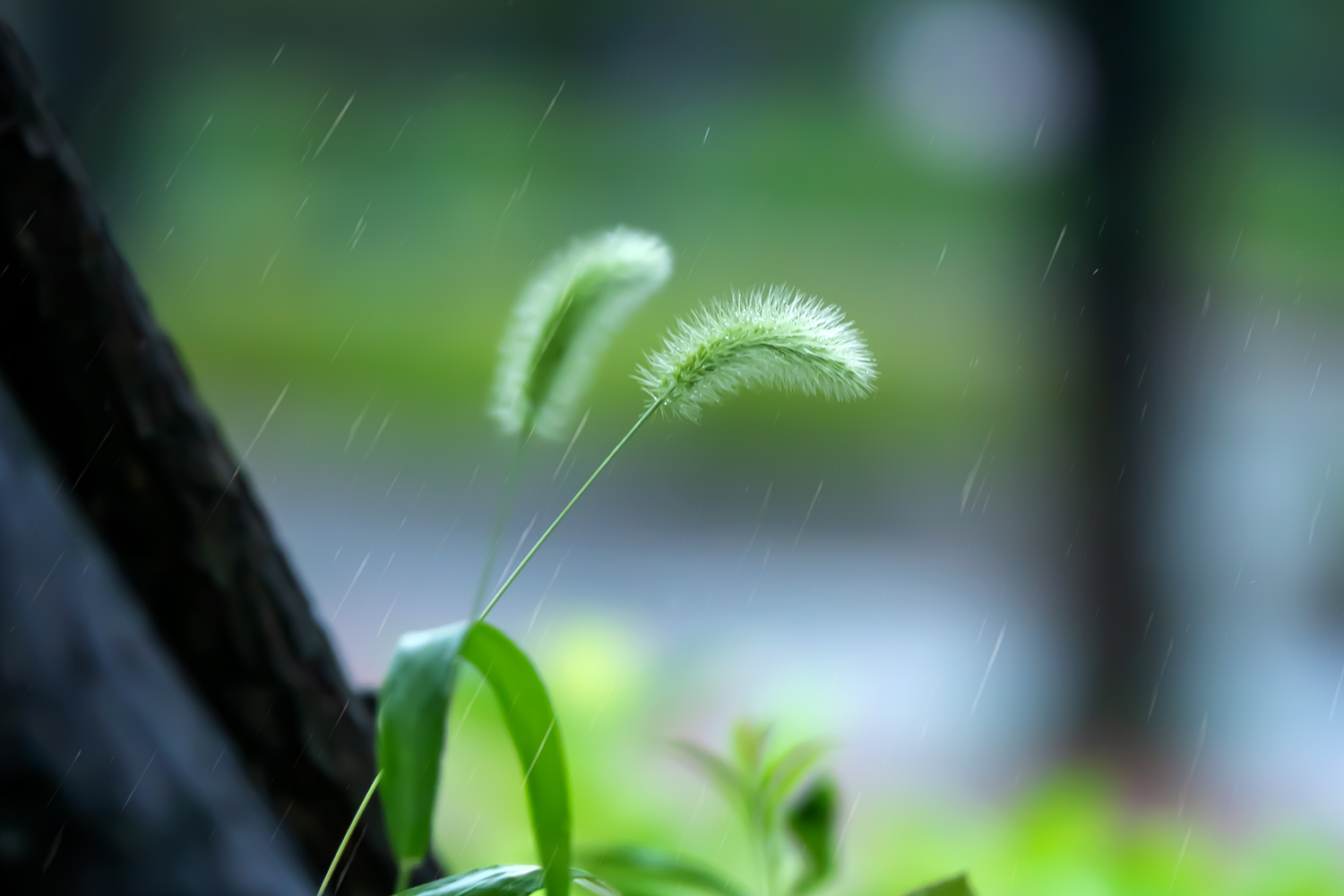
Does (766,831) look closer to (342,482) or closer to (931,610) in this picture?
(931,610)

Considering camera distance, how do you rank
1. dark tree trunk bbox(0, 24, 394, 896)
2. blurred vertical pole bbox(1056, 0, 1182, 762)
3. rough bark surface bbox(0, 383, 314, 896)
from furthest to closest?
blurred vertical pole bbox(1056, 0, 1182, 762) < dark tree trunk bbox(0, 24, 394, 896) < rough bark surface bbox(0, 383, 314, 896)

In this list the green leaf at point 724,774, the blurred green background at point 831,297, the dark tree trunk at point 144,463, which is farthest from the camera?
the blurred green background at point 831,297

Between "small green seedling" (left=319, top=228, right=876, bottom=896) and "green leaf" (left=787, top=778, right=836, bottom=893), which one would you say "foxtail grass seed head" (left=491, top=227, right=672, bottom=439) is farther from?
"green leaf" (left=787, top=778, right=836, bottom=893)

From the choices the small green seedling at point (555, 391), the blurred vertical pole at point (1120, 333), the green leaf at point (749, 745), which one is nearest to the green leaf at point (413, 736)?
the small green seedling at point (555, 391)

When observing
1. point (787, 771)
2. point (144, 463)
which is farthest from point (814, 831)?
point (144, 463)

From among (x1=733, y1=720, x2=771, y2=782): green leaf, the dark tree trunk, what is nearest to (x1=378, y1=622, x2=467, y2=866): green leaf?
the dark tree trunk

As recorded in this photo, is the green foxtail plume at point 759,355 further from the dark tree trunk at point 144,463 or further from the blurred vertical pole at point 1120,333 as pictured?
the blurred vertical pole at point 1120,333

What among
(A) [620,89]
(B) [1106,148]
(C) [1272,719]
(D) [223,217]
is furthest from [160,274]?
(C) [1272,719]
